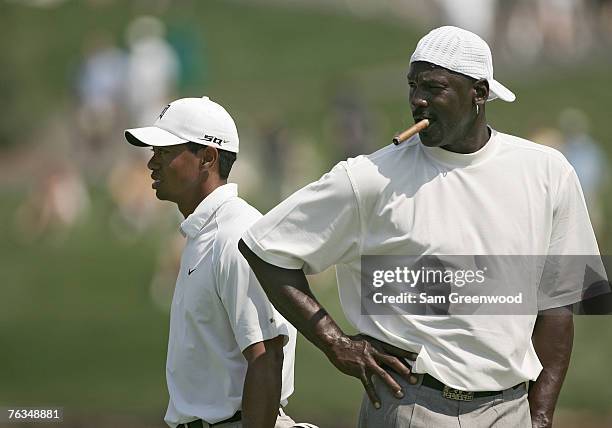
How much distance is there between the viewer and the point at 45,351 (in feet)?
49.2

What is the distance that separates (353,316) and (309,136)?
1452 centimetres

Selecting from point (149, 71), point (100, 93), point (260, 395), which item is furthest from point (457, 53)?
point (100, 93)

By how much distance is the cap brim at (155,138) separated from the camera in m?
4.35

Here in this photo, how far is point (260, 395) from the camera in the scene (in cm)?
394

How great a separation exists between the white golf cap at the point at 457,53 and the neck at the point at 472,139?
0.11 meters

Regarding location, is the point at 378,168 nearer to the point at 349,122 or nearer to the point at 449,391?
the point at 449,391

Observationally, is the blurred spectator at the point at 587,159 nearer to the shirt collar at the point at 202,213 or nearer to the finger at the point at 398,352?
the shirt collar at the point at 202,213

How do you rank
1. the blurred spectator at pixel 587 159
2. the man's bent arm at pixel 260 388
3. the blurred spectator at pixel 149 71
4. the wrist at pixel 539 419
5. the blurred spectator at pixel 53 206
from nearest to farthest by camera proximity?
the man's bent arm at pixel 260 388
the wrist at pixel 539 419
the blurred spectator at pixel 587 159
the blurred spectator at pixel 53 206
the blurred spectator at pixel 149 71

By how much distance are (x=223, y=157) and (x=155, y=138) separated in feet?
0.84

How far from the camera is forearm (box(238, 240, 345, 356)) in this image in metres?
3.88

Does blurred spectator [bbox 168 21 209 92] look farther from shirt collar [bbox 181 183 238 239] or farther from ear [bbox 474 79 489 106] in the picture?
ear [bbox 474 79 489 106]

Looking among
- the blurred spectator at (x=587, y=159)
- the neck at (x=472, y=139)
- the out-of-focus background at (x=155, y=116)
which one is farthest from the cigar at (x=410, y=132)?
the blurred spectator at (x=587, y=159)

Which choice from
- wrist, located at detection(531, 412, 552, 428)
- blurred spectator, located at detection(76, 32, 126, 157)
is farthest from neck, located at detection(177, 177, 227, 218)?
blurred spectator, located at detection(76, 32, 126, 157)

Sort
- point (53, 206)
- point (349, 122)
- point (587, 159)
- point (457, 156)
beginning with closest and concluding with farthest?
1. point (457, 156)
2. point (587, 159)
3. point (349, 122)
4. point (53, 206)
